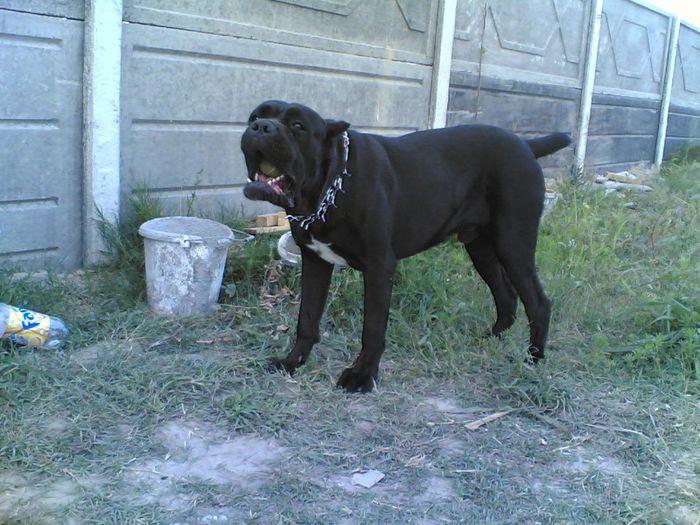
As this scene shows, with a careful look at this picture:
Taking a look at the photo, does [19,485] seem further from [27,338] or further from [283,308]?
[283,308]

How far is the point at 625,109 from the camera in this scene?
34.5 ft

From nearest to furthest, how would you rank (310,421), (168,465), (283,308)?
(168,465), (310,421), (283,308)

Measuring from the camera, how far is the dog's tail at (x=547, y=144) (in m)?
3.82

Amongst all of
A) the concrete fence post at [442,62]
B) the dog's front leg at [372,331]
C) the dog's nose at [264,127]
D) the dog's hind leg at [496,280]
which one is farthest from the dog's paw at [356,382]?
the concrete fence post at [442,62]

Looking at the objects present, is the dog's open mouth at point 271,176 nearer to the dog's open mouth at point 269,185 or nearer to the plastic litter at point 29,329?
the dog's open mouth at point 269,185

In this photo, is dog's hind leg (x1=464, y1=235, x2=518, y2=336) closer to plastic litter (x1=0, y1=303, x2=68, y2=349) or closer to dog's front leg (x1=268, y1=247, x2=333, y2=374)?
dog's front leg (x1=268, y1=247, x2=333, y2=374)

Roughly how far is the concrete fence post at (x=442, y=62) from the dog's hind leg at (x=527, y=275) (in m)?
3.28

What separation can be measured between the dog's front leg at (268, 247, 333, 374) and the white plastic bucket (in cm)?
83

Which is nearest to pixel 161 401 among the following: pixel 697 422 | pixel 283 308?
pixel 283 308

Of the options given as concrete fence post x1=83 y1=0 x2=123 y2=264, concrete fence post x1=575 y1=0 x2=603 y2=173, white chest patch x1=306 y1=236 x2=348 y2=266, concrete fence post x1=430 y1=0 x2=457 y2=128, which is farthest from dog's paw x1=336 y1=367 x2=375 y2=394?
concrete fence post x1=575 y1=0 x2=603 y2=173

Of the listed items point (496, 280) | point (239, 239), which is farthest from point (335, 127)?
point (239, 239)

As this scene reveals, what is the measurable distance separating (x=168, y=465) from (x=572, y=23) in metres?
7.93

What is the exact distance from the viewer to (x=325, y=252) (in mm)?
3305

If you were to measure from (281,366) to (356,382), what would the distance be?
0.38 metres
